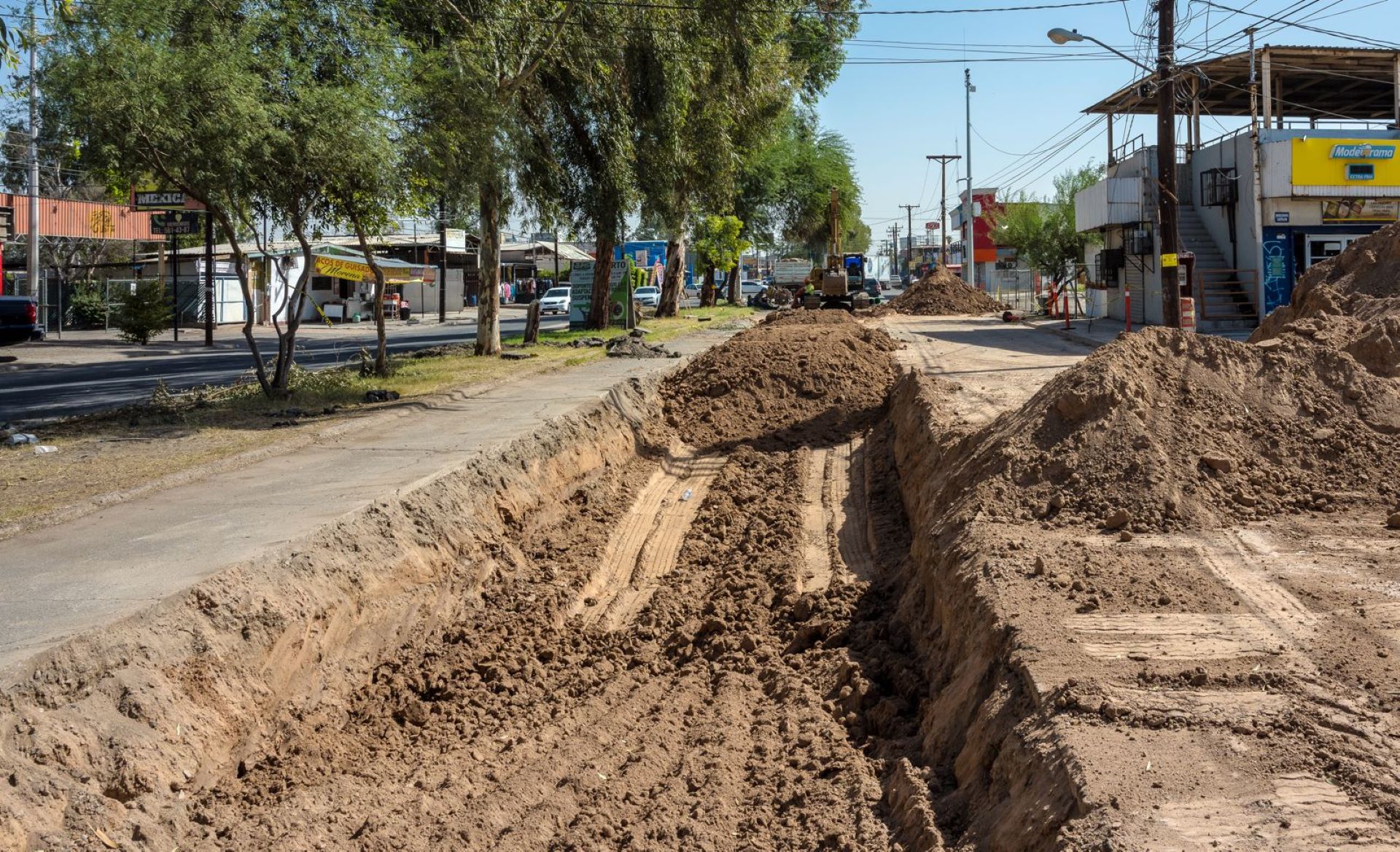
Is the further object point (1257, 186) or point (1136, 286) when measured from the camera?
point (1136, 286)

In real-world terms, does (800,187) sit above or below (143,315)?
above

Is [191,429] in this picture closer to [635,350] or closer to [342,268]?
[635,350]

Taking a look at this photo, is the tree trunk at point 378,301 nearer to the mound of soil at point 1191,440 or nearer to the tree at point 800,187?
the mound of soil at point 1191,440

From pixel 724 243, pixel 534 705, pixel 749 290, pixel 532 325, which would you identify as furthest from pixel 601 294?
pixel 749 290

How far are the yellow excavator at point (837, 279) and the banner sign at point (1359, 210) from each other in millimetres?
18492

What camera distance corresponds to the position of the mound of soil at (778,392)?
58.9ft

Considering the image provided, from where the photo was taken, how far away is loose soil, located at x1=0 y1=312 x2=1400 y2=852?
4.88m

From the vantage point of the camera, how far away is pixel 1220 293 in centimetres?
3222

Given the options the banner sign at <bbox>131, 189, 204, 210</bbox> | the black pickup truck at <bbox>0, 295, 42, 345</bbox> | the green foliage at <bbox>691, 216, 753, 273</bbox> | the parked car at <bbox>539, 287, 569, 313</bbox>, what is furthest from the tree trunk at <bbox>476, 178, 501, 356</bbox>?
the parked car at <bbox>539, 287, 569, 313</bbox>

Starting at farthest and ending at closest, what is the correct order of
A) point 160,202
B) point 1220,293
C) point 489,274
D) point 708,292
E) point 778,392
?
point 708,292 < point 1220,293 < point 489,274 < point 160,202 < point 778,392

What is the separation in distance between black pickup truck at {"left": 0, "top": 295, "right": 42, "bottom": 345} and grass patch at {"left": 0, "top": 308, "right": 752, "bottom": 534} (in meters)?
10.3

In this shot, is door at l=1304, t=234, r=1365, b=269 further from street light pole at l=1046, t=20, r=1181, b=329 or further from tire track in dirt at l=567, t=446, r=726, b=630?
tire track in dirt at l=567, t=446, r=726, b=630

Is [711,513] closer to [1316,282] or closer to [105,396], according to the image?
[1316,282]

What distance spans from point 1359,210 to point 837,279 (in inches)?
756
